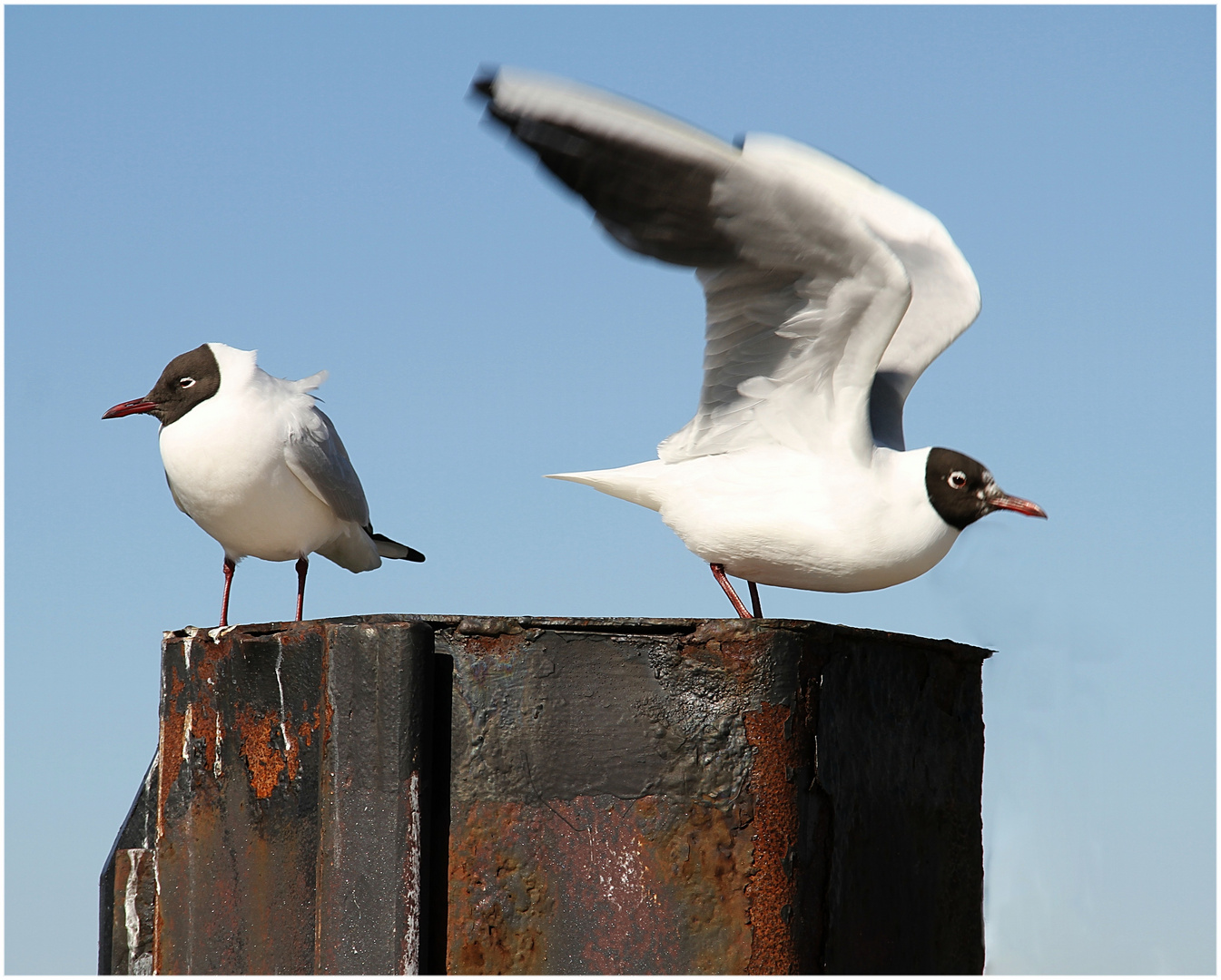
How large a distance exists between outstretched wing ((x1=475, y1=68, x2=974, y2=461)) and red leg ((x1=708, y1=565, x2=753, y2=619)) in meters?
0.57

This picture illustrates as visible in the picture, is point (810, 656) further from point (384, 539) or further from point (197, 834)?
point (384, 539)

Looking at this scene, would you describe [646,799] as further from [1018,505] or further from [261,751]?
[1018,505]

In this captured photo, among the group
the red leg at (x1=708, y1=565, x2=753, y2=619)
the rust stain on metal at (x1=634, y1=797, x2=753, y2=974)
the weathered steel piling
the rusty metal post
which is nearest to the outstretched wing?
the red leg at (x1=708, y1=565, x2=753, y2=619)

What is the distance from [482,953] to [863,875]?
3.39ft

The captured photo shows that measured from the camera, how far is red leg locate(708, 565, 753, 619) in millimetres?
5555

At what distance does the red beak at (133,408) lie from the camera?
20.1 ft

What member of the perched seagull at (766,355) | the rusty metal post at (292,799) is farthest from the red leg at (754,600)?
the rusty metal post at (292,799)

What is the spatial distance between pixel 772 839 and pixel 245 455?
3404mm

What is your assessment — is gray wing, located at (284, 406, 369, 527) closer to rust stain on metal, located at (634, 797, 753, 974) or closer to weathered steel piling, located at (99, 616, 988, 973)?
weathered steel piling, located at (99, 616, 988, 973)

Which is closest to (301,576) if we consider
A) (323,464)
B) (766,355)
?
(323,464)

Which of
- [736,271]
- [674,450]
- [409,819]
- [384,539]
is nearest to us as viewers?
[409,819]

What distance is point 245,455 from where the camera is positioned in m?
5.89

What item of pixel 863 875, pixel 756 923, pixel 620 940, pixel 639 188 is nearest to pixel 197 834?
pixel 620 940

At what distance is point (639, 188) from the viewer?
5.17 meters
